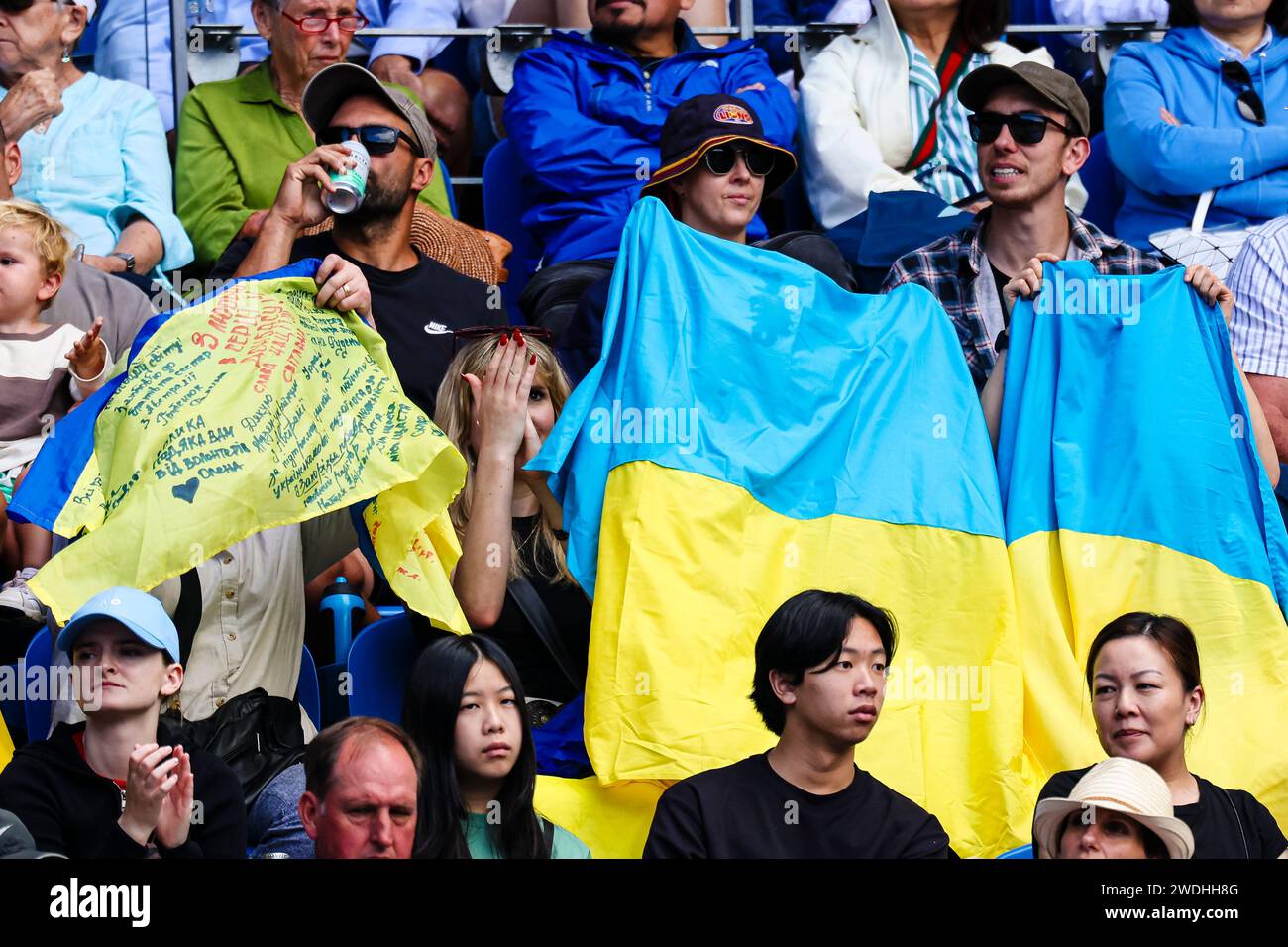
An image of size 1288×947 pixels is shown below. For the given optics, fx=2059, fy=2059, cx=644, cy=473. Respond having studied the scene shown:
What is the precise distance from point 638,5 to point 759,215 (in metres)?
0.78

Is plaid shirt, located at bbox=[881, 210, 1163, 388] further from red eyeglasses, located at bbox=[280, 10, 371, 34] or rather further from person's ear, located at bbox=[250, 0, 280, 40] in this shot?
person's ear, located at bbox=[250, 0, 280, 40]

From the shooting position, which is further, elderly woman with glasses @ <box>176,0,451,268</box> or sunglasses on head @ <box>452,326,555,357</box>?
elderly woman with glasses @ <box>176,0,451,268</box>

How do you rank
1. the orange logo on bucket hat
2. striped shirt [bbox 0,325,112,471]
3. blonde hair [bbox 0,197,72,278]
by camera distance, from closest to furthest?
striped shirt [bbox 0,325,112,471]
blonde hair [bbox 0,197,72,278]
the orange logo on bucket hat

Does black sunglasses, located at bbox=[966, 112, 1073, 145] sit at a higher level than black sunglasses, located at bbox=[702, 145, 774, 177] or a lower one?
higher

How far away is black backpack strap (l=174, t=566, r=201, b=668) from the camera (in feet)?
15.1

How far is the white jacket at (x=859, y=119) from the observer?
21.1 feet

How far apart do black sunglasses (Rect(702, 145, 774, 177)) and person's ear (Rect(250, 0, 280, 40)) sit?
1772mm

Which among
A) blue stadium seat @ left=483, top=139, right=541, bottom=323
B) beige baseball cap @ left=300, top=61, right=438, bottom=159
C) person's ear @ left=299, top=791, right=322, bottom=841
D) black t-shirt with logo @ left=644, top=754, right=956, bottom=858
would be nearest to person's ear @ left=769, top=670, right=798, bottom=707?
black t-shirt with logo @ left=644, top=754, right=956, bottom=858

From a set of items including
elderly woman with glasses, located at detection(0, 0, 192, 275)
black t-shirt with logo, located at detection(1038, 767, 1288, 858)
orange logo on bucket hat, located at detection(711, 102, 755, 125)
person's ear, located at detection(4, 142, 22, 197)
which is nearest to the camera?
black t-shirt with logo, located at detection(1038, 767, 1288, 858)

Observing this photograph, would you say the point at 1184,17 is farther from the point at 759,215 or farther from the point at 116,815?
the point at 116,815

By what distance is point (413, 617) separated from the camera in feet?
15.3

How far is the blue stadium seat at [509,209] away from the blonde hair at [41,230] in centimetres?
163

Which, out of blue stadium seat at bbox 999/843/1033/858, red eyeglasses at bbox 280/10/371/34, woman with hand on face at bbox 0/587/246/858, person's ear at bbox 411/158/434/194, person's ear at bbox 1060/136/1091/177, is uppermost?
red eyeglasses at bbox 280/10/371/34

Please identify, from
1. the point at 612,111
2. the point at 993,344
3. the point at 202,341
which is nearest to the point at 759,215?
the point at 612,111
